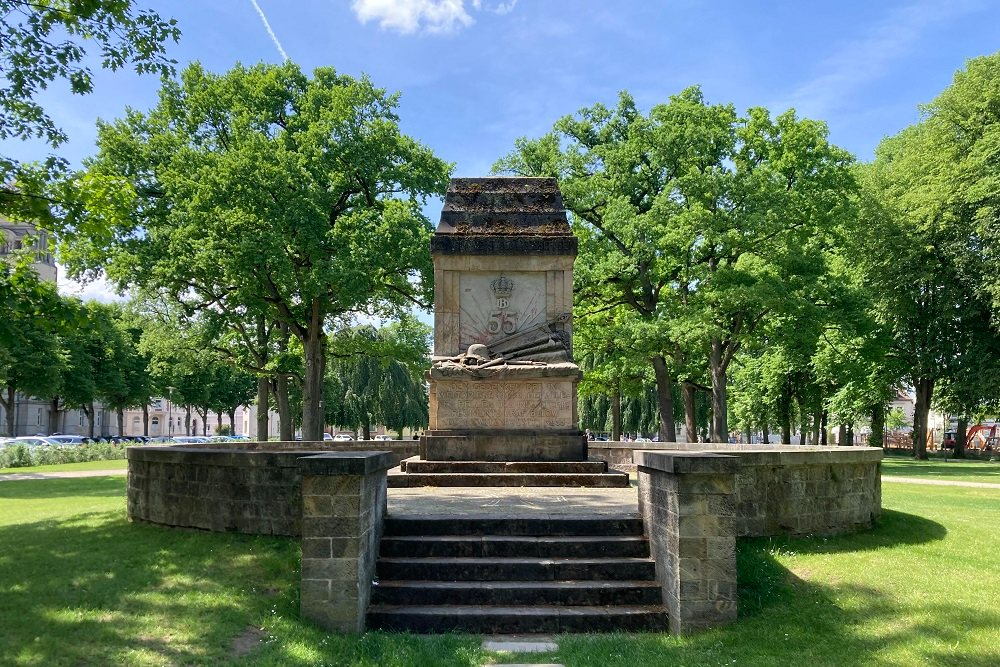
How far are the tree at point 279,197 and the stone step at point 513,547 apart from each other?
14.5 m

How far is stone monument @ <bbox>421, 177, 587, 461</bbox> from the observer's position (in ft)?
40.2

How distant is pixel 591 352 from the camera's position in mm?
27859

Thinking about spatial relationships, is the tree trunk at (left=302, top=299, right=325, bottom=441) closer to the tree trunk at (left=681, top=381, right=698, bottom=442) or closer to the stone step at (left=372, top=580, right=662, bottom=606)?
the tree trunk at (left=681, top=381, right=698, bottom=442)

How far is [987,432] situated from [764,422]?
23.9m

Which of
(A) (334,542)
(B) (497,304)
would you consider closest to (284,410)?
(B) (497,304)

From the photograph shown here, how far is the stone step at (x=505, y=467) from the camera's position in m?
11.8

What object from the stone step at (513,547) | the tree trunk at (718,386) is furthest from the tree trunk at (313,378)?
the stone step at (513,547)

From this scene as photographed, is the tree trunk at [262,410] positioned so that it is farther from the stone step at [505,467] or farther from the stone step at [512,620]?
the stone step at [512,620]

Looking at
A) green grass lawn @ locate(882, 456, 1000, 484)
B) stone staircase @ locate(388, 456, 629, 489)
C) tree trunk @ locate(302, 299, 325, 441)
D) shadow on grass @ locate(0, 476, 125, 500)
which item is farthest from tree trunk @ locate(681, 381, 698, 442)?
shadow on grass @ locate(0, 476, 125, 500)

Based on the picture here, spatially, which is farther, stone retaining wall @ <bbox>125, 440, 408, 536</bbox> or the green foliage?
the green foliage

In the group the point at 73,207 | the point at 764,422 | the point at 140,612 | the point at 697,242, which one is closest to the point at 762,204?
the point at 697,242

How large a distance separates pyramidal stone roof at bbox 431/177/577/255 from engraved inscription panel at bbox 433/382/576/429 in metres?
2.34

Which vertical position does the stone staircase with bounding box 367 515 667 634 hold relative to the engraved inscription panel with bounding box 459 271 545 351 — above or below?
below

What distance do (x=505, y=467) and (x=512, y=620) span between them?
512 cm
